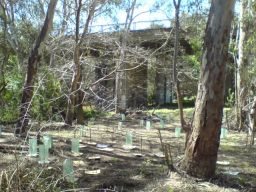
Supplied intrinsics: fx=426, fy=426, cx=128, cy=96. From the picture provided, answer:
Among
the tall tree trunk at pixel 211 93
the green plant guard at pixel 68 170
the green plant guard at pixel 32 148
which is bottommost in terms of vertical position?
the green plant guard at pixel 68 170

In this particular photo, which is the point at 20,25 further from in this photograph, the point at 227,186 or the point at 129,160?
the point at 227,186

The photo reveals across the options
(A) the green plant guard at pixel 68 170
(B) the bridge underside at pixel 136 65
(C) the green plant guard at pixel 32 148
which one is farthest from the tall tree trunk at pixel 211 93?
(B) the bridge underside at pixel 136 65

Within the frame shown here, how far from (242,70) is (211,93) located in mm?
7903

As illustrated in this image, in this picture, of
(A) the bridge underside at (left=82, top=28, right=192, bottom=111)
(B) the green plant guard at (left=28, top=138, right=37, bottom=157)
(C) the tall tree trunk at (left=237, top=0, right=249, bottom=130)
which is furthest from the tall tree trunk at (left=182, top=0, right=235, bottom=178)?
(C) the tall tree trunk at (left=237, top=0, right=249, bottom=130)

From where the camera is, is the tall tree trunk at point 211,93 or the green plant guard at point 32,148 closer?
the tall tree trunk at point 211,93

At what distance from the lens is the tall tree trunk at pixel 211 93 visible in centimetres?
577

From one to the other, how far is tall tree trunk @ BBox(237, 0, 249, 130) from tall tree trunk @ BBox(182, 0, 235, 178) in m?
7.49

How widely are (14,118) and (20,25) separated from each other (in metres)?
8.60

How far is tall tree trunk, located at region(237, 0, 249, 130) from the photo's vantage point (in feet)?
42.9

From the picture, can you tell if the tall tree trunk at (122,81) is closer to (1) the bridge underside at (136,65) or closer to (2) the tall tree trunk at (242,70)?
(1) the bridge underside at (136,65)

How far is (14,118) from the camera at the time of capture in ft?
32.2

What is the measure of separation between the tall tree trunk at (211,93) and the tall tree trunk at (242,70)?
7.49m

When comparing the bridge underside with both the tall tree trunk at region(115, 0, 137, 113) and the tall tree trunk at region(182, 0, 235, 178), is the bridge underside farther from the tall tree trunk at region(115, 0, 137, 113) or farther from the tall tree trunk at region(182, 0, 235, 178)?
the tall tree trunk at region(182, 0, 235, 178)

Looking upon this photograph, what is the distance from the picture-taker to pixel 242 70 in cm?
1325
